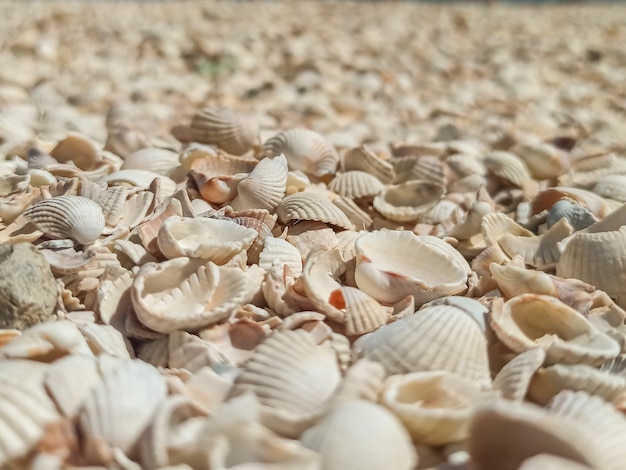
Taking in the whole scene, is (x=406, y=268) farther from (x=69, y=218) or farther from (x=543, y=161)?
(x=543, y=161)

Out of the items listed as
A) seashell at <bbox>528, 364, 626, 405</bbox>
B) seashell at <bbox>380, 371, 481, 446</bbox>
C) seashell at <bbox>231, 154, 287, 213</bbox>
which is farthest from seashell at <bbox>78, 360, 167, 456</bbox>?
seashell at <bbox>231, 154, 287, 213</bbox>

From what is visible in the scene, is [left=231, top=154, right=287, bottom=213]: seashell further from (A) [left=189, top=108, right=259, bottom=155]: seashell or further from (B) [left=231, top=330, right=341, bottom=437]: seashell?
(B) [left=231, top=330, right=341, bottom=437]: seashell

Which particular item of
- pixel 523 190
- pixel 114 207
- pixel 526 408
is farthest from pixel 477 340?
pixel 523 190

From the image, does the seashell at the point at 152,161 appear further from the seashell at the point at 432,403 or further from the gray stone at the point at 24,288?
the seashell at the point at 432,403

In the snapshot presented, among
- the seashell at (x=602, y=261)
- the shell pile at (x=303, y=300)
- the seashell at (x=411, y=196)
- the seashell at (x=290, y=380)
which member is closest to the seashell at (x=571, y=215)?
the shell pile at (x=303, y=300)

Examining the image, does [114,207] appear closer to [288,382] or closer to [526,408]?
[288,382]

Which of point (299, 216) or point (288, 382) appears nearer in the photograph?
point (288, 382)

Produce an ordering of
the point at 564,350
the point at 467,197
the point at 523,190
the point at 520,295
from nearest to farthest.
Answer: the point at 564,350 < the point at 520,295 < the point at 467,197 < the point at 523,190
